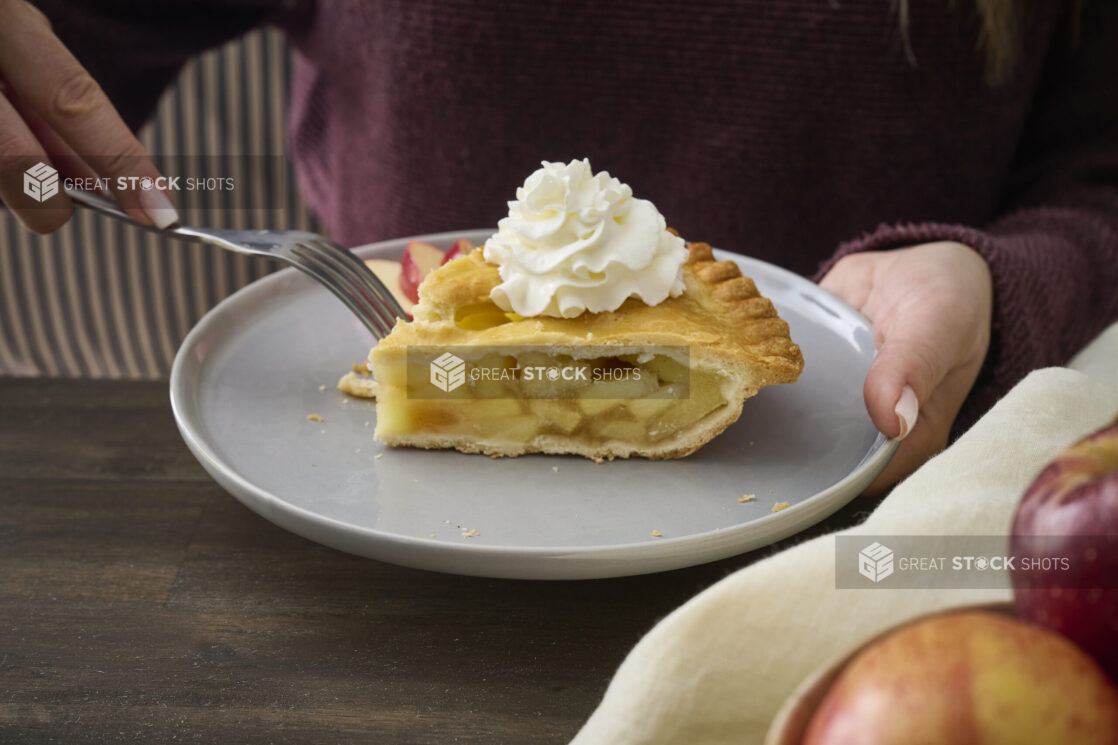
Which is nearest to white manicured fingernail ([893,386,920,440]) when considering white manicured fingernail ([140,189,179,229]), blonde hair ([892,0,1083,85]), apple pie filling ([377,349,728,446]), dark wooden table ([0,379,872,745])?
dark wooden table ([0,379,872,745])

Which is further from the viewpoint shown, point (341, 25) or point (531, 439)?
point (341, 25)

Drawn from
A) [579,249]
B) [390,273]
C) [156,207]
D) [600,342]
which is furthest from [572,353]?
[156,207]

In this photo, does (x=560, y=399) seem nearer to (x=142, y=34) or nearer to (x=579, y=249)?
(x=579, y=249)

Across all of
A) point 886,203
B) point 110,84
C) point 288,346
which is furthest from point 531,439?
point 110,84

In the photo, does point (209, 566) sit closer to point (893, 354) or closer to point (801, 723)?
point (801, 723)

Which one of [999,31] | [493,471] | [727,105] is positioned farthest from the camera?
[727,105]

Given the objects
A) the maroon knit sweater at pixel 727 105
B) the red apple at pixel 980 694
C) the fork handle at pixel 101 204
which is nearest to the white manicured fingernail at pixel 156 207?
the fork handle at pixel 101 204
